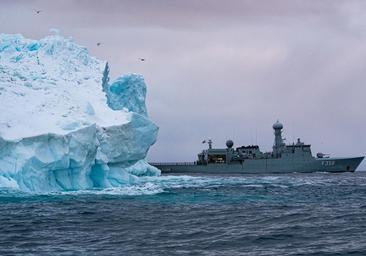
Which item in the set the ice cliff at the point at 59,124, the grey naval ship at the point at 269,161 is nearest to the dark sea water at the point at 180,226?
the ice cliff at the point at 59,124

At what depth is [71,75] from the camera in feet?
116

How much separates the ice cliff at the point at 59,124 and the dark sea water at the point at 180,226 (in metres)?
2.64

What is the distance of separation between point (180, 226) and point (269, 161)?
2427 inches

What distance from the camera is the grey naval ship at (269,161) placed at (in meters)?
75.4

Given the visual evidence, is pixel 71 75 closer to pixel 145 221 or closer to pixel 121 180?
pixel 121 180

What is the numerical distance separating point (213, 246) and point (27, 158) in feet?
51.5

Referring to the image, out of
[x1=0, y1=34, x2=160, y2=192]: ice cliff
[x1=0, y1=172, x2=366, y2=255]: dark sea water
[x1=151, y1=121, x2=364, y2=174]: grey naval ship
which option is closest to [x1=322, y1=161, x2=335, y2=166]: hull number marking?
[x1=151, y1=121, x2=364, y2=174]: grey naval ship

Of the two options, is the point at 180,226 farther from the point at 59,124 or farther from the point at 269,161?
the point at 269,161

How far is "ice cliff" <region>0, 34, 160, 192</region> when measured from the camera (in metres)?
27.1

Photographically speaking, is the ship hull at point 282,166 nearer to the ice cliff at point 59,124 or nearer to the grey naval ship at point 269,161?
the grey naval ship at point 269,161

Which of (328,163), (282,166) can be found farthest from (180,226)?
(328,163)

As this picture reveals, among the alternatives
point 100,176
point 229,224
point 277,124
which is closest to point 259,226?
point 229,224

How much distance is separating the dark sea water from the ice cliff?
2.64 meters

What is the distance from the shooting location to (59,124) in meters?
29.0
